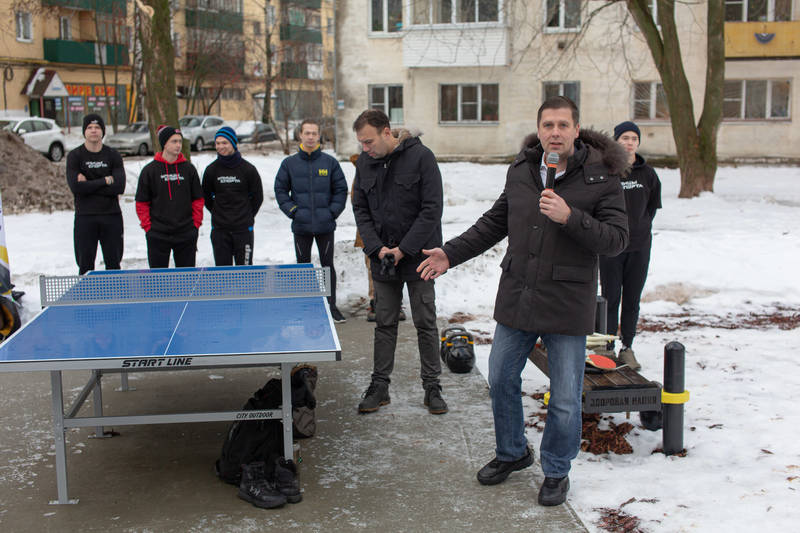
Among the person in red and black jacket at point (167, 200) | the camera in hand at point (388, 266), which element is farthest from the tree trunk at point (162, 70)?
the camera in hand at point (388, 266)

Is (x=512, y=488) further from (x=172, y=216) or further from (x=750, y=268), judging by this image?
(x=750, y=268)

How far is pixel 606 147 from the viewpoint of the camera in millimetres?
4215

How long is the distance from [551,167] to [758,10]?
2845 cm

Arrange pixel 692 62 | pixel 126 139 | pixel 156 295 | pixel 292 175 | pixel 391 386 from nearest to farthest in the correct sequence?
pixel 156 295 < pixel 391 386 < pixel 292 175 < pixel 692 62 < pixel 126 139

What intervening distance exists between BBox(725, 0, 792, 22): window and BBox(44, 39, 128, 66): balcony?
1068 inches

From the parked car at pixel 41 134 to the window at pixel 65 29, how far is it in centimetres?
1336

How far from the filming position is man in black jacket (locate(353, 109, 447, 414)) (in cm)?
572

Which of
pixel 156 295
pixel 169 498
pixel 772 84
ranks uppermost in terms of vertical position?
pixel 772 84

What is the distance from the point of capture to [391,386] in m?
6.44

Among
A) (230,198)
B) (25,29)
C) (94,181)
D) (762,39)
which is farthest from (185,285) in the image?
(25,29)

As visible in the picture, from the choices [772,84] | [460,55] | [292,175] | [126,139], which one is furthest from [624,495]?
[126,139]

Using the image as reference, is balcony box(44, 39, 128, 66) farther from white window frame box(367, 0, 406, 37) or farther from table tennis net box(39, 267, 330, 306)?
table tennis net box(39, 267, 330, 306)

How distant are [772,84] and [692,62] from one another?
308 centimetres

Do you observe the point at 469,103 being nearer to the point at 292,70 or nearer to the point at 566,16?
the point at 566,16
